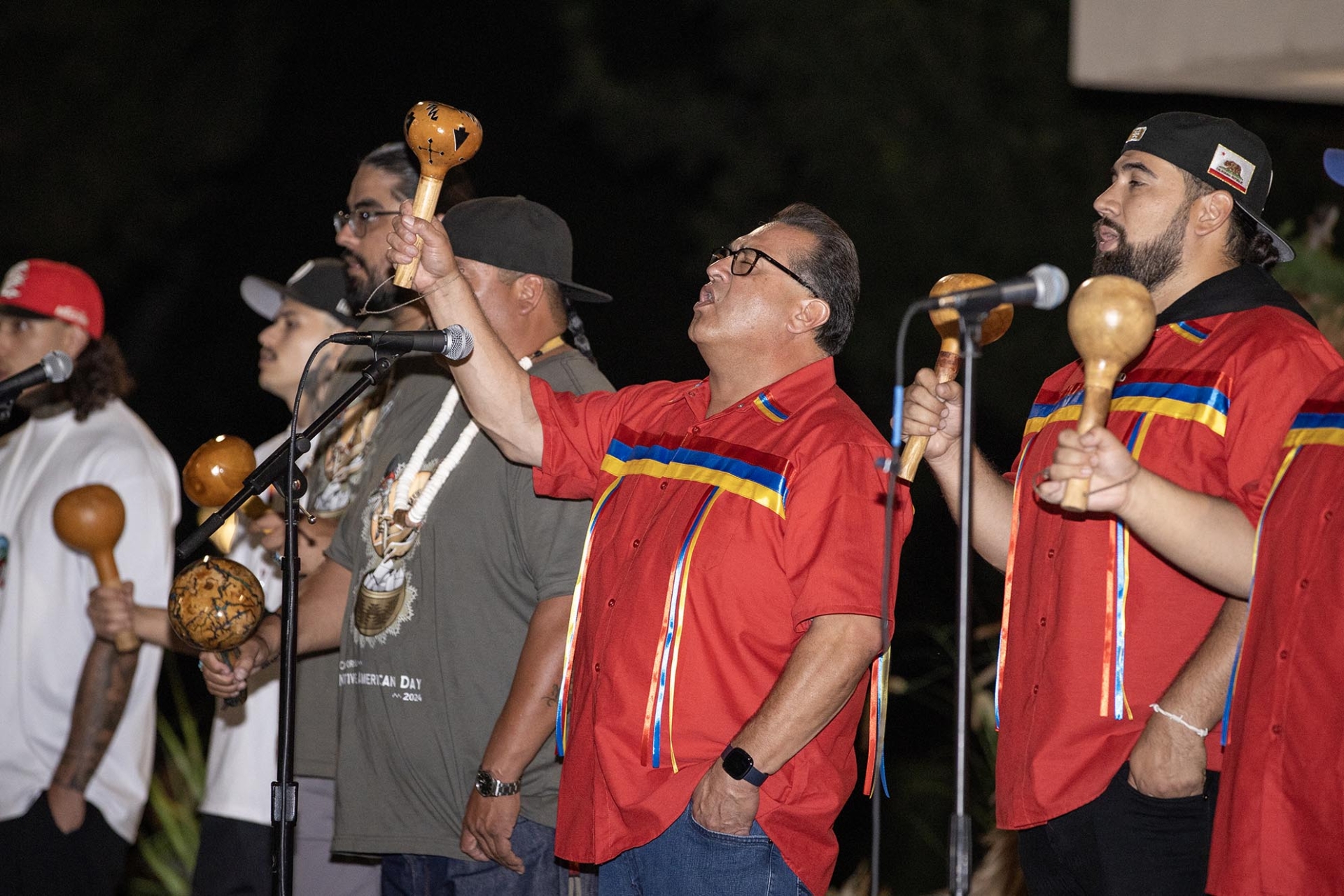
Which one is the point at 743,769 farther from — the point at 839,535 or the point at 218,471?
the point at 218,471

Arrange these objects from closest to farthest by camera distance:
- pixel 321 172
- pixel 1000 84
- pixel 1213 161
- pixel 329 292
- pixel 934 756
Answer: pixel 1213 161
pixel 329 292
pixel 934 756
pixel 1000 84
pixel 321 172

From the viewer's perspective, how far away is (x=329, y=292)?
4.88 meters

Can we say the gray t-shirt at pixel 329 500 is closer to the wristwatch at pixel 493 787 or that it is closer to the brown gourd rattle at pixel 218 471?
the brown gourd rattle at pixel 218 471

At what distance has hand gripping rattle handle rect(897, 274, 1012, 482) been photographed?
109 inches

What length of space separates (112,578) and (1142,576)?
2971 mm

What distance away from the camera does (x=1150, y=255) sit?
2.91 meters

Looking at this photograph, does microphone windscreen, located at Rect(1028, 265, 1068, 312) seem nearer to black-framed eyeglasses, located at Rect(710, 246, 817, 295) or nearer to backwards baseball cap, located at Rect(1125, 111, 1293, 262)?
backwards baseball cap, located at Rect(1125, 111, 1293, 262)

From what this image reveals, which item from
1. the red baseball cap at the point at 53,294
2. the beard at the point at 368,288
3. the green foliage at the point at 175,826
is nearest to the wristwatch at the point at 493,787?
the beard at the point at 368,288

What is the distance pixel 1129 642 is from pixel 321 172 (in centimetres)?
929

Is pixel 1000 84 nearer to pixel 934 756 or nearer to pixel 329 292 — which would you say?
pixel 934 756

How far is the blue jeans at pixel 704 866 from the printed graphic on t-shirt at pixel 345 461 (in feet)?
4.96

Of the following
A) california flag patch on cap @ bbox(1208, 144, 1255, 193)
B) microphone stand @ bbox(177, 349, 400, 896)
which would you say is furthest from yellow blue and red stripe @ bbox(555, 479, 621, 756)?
california flag patch on cap @ bbox(1208, 144, 1255, 193)

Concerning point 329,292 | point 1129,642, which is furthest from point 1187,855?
point 329,292

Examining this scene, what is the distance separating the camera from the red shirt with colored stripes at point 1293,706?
238cm
